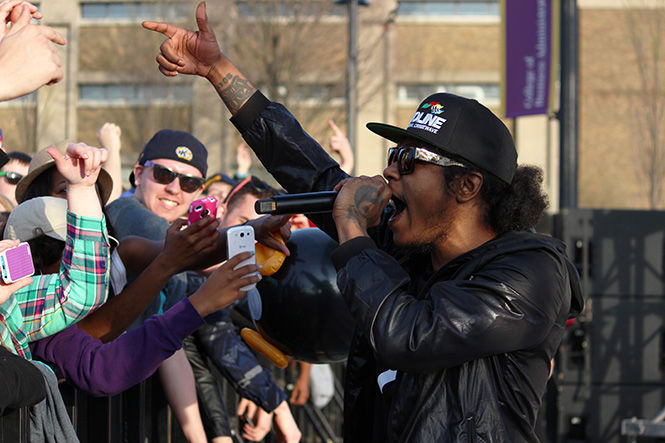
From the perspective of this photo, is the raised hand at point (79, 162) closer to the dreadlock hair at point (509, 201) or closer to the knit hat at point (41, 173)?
the knit hat at point (41, 173)

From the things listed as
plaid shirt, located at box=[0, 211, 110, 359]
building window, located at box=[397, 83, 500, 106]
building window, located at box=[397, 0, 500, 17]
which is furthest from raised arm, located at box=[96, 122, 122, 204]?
building window, located at box=[397, 0, 500, 17]

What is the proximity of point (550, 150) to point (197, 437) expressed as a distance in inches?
875

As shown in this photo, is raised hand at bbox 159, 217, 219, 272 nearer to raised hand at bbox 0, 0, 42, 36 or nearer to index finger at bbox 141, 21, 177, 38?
index finger at bbox 141, 21, 177, 38

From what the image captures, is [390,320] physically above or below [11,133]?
below

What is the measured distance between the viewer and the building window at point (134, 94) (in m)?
22.3

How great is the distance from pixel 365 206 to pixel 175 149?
88.2 inches

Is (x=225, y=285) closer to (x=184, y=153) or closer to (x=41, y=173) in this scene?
(x=41, y=173)

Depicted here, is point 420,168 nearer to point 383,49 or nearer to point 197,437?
Answer: point 197,437

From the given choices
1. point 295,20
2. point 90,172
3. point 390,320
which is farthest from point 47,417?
point 295,20

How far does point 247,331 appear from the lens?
10.2 ft

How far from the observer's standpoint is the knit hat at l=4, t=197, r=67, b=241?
2.82 meters

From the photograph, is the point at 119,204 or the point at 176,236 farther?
the point at 119,204

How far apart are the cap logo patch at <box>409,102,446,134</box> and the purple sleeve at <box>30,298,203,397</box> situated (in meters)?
1.02

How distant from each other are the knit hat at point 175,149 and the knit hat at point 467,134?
2192 mm
